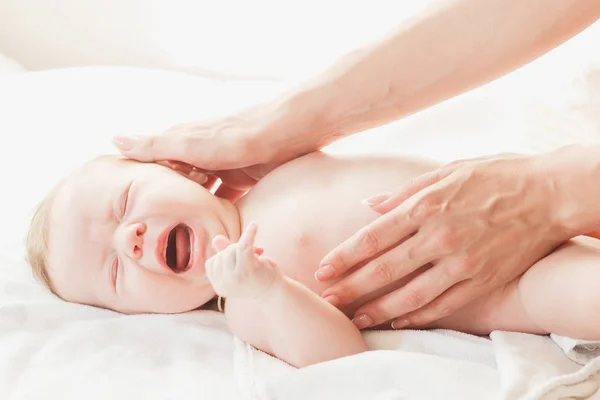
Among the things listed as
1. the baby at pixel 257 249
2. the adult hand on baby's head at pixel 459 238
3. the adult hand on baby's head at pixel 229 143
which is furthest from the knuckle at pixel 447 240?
the adult hand on baby's head at pixel 229 143

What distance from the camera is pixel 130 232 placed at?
3.69 ft

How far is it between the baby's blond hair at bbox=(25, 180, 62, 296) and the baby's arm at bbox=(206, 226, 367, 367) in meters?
0.39

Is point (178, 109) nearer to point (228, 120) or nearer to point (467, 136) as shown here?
point (228, 120)

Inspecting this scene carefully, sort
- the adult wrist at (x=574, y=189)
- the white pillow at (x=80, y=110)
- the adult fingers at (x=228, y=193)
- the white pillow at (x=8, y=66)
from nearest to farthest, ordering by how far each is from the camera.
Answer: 1. the adult wrist at (x=574, y=189)
2. the adult fingers at (x=228, y=193)
3. the white pillow at (x=80, y=110)
4. the white pillow at (x=8, y=66)

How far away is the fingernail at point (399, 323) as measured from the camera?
3.52 ft

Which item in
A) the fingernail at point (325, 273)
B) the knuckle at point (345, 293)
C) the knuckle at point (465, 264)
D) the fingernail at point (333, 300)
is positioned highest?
the knuckle at point (465, 264)

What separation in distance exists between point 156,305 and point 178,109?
2.24ft

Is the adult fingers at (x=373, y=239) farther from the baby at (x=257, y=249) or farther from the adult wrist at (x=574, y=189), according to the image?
the adult wrist at (x=574, y=189)

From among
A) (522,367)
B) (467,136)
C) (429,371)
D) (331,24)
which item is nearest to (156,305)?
(429,371)

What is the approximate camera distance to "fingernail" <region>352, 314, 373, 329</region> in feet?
3.48

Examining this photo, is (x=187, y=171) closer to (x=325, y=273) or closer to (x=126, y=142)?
(x=126, y=142)

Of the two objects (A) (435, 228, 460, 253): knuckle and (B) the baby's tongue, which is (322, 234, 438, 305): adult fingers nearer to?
(A) (435, 228, 460, 253): knuckle

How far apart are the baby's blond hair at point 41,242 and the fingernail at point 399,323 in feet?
1.92

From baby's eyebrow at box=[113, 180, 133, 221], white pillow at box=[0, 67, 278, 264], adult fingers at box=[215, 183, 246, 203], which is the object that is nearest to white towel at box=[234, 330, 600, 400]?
baby's eyebrow at box=[113, 180, 133, 221]
